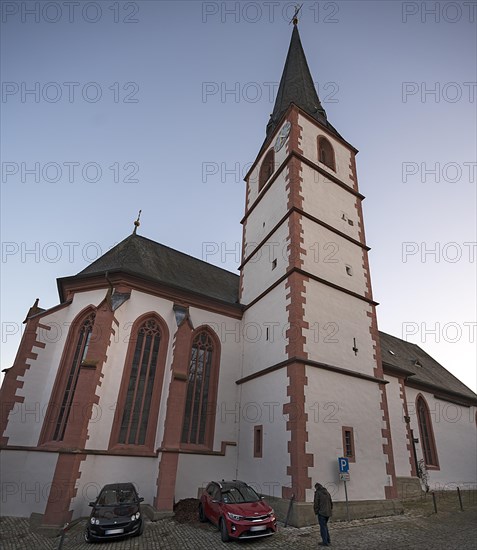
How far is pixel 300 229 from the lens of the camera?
1523 centimetres

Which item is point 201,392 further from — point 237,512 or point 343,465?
point 237,512

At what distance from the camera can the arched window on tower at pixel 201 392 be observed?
1380 cm

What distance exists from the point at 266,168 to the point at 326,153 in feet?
11.9

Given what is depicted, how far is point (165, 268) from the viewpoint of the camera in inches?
697

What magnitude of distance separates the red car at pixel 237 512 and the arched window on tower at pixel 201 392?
3.72 metres

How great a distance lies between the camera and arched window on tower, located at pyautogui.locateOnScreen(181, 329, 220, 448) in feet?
45.3

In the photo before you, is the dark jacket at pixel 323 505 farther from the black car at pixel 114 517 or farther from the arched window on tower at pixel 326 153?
the arched window on tower at pixel 326 153

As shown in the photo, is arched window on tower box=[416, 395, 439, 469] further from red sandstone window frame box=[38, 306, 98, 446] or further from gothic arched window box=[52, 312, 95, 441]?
red sandstone window frame box=[38, 306, 98, 446]

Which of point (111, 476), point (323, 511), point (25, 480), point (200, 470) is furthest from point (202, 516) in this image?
point (25, 480)

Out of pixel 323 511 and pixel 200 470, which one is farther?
pixel 200 470

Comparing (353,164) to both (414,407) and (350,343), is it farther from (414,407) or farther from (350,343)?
(414,407)

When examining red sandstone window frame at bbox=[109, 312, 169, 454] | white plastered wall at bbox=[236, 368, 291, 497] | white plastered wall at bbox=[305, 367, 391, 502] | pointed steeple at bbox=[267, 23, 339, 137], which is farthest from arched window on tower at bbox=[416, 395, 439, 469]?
pointed steeple at bbox=[267, 23, 339, 137]

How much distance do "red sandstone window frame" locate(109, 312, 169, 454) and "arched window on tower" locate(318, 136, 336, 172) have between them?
41.3 ft

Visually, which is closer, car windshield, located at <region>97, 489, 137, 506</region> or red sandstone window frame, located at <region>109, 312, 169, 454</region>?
car windshield, located at <region>97, 489, 137, 506</region>
